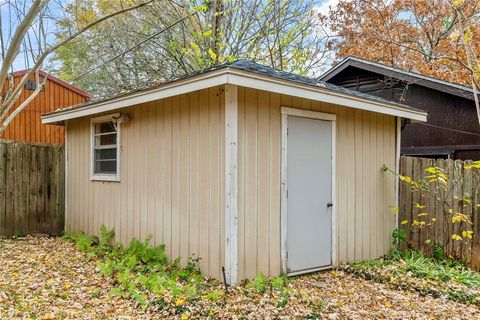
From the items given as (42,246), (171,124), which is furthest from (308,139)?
(42,246)

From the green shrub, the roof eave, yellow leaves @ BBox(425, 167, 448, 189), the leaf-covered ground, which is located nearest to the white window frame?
the leaf-covered ground

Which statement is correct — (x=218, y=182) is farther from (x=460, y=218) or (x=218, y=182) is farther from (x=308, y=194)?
(x=460, y=218)

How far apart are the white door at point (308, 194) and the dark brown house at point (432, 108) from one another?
2.83 meters

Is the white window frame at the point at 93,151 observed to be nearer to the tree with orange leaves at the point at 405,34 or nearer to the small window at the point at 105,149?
the small window at the point at 105,149

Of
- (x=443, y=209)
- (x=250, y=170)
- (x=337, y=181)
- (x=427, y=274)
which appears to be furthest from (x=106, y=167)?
(x=443, y=209)

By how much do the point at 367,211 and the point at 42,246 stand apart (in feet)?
17.3

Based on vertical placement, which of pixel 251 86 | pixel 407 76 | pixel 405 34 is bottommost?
pixel 251 86

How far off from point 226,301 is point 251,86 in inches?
87.0

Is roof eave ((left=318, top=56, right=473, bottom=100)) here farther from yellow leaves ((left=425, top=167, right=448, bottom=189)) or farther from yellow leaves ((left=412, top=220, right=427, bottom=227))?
yellow leaves ((left=412, top=220, right=427, bottom=227))

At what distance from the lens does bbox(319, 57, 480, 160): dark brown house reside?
788 cm

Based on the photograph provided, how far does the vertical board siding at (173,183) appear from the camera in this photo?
15.1ft

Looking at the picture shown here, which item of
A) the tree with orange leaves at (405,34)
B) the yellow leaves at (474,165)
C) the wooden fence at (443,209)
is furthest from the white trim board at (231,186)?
the tree with orange leaves at (405,34)

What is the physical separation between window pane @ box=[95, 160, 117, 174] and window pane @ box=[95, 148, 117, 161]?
67 millimetres

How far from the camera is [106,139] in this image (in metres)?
6.63
